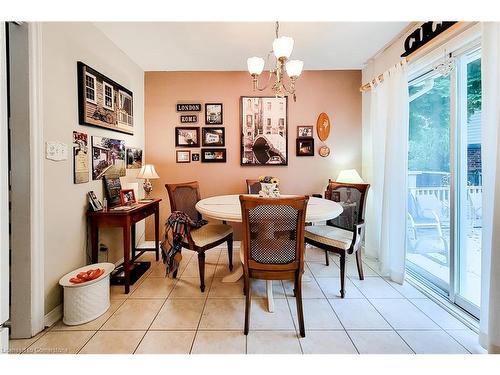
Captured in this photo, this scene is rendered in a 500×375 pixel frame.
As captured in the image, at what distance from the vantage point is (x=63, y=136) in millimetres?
1838

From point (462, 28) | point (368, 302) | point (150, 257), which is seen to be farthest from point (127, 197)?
point (462, 28)

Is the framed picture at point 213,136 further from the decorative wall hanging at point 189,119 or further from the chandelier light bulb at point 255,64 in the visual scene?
the chandelier light bulb at point 255,64

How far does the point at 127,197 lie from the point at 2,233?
175 cm

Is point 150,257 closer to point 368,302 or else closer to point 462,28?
point 368,302

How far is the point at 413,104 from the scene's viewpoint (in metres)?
2.52

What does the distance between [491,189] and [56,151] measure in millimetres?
3021

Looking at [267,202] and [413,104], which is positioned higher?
[413,104]

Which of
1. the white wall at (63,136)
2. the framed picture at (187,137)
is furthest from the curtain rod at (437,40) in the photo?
the white wall at (63,136)

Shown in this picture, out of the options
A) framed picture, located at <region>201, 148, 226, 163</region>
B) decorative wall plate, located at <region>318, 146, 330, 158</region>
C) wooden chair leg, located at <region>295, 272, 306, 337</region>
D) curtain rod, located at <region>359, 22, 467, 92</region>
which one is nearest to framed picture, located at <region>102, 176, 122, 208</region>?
framed picture, located at <region>201, 148, 226, 163</region>

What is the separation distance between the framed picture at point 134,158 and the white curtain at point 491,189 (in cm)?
335

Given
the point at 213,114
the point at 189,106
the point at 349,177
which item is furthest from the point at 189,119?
the point at 349,177

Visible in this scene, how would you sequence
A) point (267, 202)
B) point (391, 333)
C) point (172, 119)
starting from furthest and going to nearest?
point (172, 119) → point (391, 333) → point (267, 202)

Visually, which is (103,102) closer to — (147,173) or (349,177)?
(147,173)

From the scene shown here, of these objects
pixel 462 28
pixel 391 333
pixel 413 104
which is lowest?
pixel 391 333
